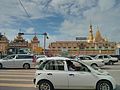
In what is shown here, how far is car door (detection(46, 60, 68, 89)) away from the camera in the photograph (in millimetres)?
10500

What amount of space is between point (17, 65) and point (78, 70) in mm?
17578

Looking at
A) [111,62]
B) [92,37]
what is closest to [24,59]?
[111,62]

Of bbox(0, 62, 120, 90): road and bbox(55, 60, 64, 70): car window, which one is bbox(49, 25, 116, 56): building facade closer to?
bbox(0, 62, 120, 90): road

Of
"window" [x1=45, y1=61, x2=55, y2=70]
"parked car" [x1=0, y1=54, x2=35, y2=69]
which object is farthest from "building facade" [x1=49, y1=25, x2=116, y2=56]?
"window" [x1=45, y1=61, x2=55, y2=70]

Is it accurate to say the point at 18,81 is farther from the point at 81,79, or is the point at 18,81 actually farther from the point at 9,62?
the point at 9,62

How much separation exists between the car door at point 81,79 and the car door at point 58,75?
21 centimetres

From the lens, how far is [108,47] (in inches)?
4791

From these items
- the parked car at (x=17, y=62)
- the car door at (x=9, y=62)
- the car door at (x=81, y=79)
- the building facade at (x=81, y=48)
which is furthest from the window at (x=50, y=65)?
the building facade at (x=81, y=48)

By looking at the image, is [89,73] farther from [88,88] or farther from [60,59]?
[60,59]

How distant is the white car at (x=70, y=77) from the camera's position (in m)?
10.4

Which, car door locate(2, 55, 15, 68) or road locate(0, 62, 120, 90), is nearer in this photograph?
road locate(0, 62, 120, 90)

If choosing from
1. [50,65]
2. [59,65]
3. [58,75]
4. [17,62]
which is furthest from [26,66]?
[58,75]

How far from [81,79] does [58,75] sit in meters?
0.95

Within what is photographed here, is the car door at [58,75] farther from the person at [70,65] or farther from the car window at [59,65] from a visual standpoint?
the person at [70,65]
